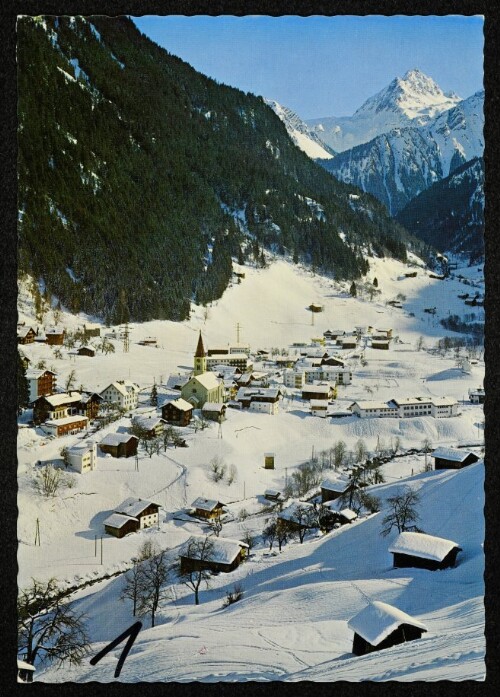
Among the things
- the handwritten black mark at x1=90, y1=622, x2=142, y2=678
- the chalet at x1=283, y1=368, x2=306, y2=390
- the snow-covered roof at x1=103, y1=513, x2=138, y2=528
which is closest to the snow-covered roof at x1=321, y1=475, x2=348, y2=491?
the snow-covered roof at x1=103, y1=513, x2=138, y2=528

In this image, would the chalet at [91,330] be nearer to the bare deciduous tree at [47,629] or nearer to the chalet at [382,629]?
the bare deciduous tree at [47,629]

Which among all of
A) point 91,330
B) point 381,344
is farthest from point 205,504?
point 381,344

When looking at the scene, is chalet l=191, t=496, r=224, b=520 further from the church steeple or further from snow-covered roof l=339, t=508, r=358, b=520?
the church steeple

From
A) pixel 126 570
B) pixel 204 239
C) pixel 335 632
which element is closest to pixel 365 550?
pixel 126 570

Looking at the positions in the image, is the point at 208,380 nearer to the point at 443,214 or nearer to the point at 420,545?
the point at 420,545

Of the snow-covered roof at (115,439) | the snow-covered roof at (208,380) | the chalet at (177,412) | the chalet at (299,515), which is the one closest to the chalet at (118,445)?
the snow-covered roof at (115,439)

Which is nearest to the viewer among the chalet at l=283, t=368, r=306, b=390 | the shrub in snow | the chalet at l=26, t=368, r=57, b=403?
the shrub in snow

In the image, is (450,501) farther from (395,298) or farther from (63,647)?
(395,298)
